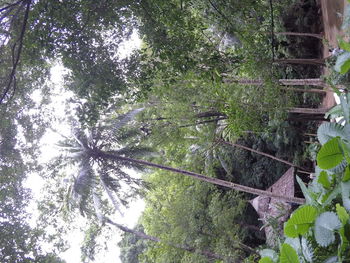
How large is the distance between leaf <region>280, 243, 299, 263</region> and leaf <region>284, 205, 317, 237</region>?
31 cm

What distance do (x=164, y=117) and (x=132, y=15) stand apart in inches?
296

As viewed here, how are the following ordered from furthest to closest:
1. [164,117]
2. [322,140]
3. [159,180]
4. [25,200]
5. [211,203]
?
[159,180]
[211,203]
[164,117]
[25,200]
[322,140]

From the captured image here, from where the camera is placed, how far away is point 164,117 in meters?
14.9

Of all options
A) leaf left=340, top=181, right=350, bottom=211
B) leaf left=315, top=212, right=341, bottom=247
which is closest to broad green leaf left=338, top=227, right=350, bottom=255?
leaf left=315, top=212, right=341, bottom=247

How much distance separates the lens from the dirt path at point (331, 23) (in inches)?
420

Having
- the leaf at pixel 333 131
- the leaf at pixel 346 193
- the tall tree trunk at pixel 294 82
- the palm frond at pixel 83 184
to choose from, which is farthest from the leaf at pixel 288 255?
the palm frond at pixel 83 184

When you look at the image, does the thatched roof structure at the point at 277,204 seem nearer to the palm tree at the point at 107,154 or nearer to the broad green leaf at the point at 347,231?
the palm tree at the point at 107,154

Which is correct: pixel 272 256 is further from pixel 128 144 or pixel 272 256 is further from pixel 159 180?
pixel 159 180

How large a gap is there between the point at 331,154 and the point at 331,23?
8734 millimetres

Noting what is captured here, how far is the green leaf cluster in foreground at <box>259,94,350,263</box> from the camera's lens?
380cm

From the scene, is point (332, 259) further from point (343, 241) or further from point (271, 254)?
point (271, 254)

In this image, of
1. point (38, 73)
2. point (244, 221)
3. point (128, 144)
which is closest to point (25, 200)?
point (38, 73)

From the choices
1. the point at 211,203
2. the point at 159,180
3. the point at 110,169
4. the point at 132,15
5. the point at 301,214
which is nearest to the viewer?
the point at 301,214

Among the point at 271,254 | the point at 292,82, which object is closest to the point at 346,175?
the point at 271,254
